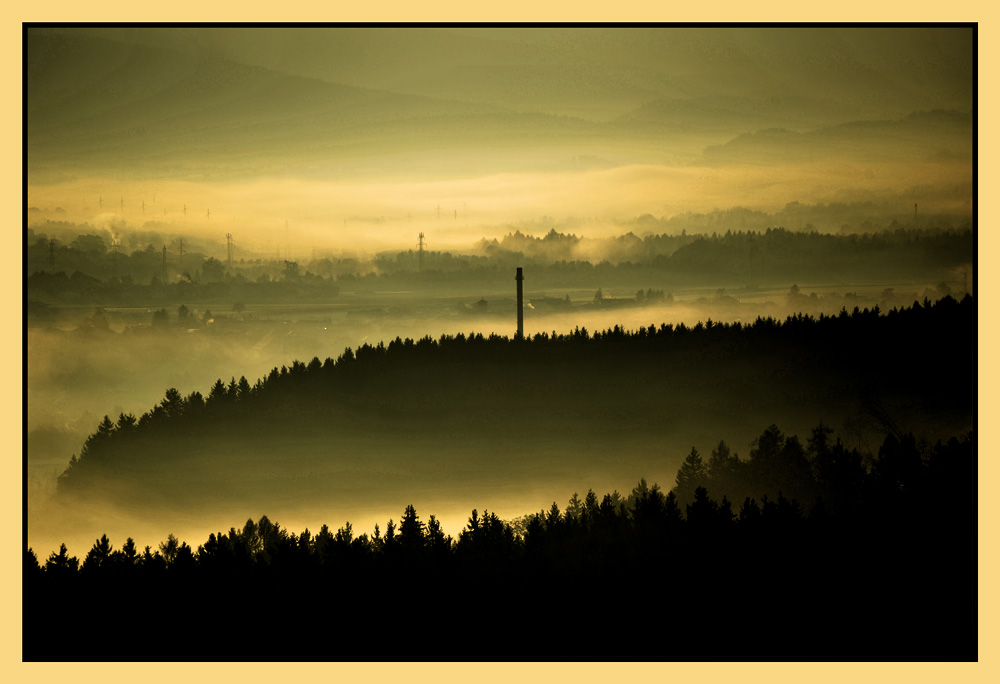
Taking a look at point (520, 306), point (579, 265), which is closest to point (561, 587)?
point (520, 306)

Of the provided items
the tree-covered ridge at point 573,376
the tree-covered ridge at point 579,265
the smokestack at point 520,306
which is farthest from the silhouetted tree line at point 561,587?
the tree-covered ridge at point 579,265

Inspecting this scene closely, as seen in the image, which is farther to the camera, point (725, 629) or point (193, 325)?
point (193, 325)

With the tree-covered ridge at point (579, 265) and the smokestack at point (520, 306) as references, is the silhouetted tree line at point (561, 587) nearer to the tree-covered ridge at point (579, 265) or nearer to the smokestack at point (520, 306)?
the smokestack at point (520, 306)

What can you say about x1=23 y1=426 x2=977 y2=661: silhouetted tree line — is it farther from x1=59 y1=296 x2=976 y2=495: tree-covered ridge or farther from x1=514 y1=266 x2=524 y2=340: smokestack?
x1=514 y1=266 x2=524 y2=340: smokestack

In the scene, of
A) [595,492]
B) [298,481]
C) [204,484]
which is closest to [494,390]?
[595,492]

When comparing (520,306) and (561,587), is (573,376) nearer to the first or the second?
(520,306)

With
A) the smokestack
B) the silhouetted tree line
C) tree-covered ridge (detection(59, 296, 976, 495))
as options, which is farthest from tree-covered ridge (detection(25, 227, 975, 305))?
the silhouetted tree line

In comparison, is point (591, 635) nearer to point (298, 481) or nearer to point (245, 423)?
point (298, 481)
